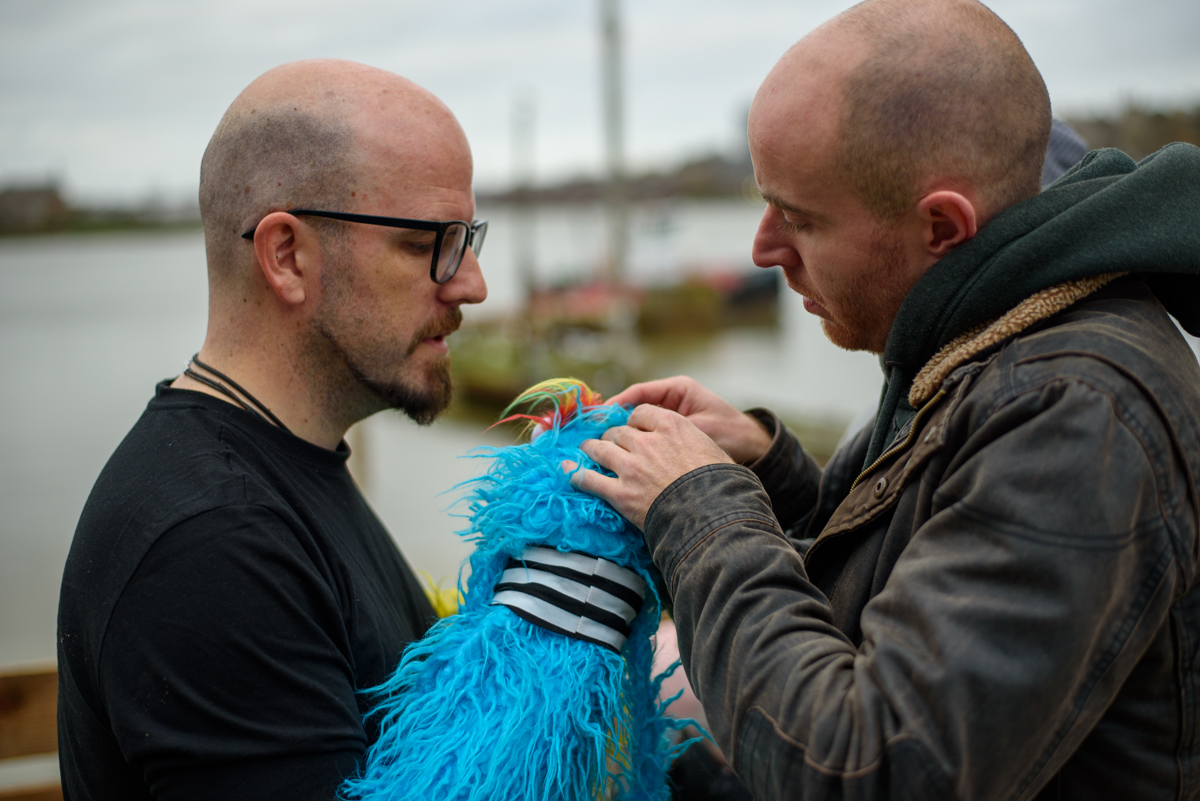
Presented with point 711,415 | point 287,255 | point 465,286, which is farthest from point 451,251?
point 711,415

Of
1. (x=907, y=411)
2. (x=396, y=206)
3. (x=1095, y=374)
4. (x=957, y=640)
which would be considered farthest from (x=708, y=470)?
(x=396, y=206)

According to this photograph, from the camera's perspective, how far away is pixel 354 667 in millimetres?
1658

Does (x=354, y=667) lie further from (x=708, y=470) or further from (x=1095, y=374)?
(x=1095, y=374)

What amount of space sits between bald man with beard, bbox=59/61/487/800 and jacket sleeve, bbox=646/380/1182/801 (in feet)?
2.79

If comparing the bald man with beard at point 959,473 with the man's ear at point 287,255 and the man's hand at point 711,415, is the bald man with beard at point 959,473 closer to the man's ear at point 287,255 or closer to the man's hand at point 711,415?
the man's hand at point 711,415

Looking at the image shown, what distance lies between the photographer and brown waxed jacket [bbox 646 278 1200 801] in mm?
1016

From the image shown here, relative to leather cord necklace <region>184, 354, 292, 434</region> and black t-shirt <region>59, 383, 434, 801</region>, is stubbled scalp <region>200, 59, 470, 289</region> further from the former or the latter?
black t-shirt <region>59, 383, 434, 801</region>

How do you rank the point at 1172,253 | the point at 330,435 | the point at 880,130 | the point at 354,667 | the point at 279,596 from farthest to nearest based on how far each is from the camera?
1. the point at 330,435
2. the point at 354,667
3. the point at 279,596
4. the point at 880,130
5. the point at 1172,253

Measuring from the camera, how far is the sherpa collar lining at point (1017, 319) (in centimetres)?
124

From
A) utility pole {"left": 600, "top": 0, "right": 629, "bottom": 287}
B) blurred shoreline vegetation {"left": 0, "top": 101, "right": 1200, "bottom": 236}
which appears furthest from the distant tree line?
utility pole {"left": 600, "top": 0, "right": 629, "bottom": 287}

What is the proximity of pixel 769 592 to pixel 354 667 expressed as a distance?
0.93 m

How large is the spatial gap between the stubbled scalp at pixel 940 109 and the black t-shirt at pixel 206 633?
1310 millimetres

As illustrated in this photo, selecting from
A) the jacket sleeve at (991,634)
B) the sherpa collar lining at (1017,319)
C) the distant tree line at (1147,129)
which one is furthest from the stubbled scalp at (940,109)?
the distant tree line at (1147,129)

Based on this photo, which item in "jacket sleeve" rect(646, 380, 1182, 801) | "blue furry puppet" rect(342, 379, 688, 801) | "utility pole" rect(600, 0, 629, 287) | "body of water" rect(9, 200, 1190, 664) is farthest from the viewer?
"utility pole" rect(600, 0, 629, 287)
